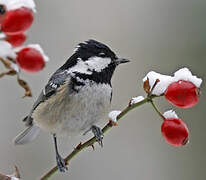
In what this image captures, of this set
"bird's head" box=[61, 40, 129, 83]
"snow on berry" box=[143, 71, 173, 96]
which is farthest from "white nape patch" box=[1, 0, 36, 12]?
"bird's head" box=[61, 40, 129, 83]

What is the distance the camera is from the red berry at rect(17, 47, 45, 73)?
30.3 inches

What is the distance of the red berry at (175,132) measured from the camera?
1.09 metres

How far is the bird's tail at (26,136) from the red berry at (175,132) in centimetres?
86

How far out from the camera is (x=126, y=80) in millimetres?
4770

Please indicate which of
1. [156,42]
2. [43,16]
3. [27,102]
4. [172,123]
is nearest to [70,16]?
[43,16]

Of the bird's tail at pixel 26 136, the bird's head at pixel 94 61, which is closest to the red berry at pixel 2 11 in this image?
the bird's head at pixel 94 61

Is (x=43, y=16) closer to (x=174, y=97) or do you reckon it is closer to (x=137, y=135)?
(x=137, y=135)

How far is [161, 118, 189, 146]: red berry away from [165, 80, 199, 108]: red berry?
2.6 inches

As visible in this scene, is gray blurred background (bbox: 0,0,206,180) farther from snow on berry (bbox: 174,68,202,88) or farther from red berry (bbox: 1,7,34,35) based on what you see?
red berry (bbox: 1,7,34,35)

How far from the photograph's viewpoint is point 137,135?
4598 mm

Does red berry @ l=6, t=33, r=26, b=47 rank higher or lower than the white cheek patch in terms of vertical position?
higher

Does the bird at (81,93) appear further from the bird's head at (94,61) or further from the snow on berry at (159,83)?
the snow on berry at (159,83)

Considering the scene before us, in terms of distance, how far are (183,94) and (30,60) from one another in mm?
399

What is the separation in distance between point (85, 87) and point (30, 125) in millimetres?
379
